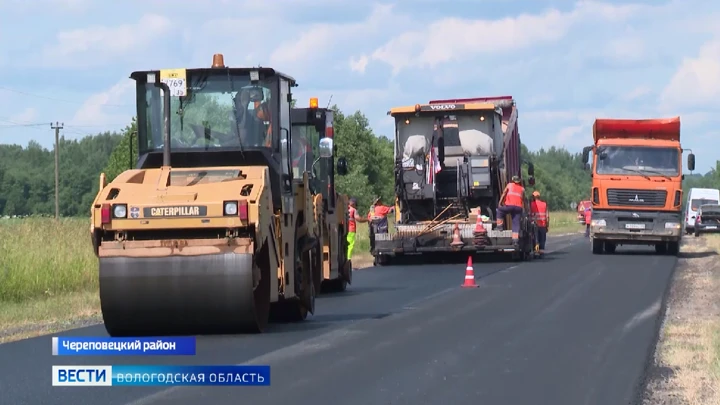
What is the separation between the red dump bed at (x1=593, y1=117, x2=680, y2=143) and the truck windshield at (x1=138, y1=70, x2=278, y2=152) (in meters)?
18.1

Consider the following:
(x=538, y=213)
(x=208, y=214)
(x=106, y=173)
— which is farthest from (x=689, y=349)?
(x=106, y=173)

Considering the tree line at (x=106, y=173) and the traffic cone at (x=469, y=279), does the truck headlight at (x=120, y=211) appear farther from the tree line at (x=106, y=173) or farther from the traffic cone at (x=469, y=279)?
the traffic cone at (x=469, y=279)

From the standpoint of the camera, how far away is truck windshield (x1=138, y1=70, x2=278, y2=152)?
1416cm

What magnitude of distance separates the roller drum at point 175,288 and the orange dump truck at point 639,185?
19021mm

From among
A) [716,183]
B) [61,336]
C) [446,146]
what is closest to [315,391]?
[61,336]

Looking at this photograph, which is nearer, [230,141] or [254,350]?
[254,350]

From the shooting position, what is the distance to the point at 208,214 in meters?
12.5

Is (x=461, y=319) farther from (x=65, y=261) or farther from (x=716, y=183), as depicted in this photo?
(x=716, y=183)

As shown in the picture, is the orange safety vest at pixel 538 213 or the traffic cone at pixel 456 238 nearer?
the traffic cone at pixel 456 238

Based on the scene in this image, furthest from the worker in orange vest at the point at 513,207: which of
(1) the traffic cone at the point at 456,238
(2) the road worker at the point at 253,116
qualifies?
(2) the road worker at the point at 253,116

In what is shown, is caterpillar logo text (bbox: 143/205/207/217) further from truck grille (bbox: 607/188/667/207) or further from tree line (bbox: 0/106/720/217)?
truck grille (bbox: 607/188/667/207)

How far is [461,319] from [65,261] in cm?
935

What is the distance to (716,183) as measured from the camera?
169 metres

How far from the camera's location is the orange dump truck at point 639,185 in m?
30.1
